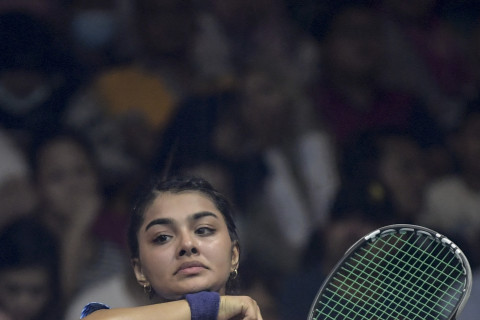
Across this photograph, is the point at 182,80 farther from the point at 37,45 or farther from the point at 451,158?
the point at 451,158

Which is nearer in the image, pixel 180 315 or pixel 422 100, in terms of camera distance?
pixel 180 315

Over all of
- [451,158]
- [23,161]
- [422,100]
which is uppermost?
[23,161]

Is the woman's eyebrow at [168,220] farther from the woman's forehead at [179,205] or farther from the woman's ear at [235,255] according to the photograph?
the woman's ear at [235,255]

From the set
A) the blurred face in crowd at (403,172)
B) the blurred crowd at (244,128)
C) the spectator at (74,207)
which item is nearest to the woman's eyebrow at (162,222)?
the blurred crowd at (244,128)

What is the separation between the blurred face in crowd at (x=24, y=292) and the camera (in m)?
4.38

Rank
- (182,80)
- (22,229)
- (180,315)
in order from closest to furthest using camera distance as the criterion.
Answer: (180,315) < (22,229) < (182,80)

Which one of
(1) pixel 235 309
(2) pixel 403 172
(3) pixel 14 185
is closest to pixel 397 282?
(1) pixel 235 309

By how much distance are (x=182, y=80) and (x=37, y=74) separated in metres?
0.70

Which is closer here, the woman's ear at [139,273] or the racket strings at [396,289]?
the woman's ear at [139,273]

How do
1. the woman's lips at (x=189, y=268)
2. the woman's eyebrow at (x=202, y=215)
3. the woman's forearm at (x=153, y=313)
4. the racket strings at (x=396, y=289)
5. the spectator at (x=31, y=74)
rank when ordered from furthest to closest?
the spectator at (x=31, y=74)
the racket strings at (x=396, y=289)
the woman's eyebrow at (x=202, y=215)
the woman's lips at (x=189, y=268)
the woman's forearm at (x=153, y=313)

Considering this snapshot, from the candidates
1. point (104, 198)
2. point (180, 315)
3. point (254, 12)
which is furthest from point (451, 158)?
point (180, 315)

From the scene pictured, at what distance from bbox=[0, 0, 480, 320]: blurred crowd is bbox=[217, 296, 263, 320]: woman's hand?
5.10 feet

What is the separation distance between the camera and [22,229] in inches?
181

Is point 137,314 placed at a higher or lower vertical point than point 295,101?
lower
